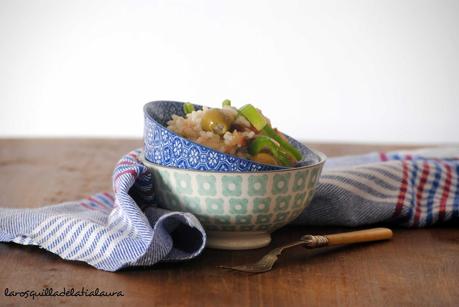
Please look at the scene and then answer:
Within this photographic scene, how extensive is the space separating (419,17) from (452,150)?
2.30 metres

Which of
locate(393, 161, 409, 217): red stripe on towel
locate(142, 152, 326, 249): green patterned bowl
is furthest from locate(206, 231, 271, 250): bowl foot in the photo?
locate(393, 161, 409, 217): red stripe on towel

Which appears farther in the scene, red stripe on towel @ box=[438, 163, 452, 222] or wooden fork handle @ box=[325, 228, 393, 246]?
red stripe on towel @ box=[438, 163, 452, 222]

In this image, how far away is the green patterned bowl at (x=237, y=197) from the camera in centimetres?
81

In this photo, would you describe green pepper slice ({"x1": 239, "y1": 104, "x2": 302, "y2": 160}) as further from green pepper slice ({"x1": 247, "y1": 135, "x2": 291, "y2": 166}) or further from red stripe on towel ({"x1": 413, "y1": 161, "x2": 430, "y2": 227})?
red stripe on towel ({"x1": 413, "y1": 161, "x2": 430, "y2": 227})

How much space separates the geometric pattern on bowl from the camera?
81 cm

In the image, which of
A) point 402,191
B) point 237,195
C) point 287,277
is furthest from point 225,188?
point 402,191

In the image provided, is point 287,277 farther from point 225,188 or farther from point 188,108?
point 188,108

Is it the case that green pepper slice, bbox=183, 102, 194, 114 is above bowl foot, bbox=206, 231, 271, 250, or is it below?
above

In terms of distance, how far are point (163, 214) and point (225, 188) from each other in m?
0.10

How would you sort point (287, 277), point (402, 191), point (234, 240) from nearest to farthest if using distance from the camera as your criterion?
point (287, 277) → point (234, 240) → point (402, 191)

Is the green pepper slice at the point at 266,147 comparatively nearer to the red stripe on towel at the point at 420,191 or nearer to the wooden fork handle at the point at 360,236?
the wooden fork handle at the point at 360,236

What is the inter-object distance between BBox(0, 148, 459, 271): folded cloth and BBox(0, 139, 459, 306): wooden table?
0.02m

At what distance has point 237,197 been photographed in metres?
0.82

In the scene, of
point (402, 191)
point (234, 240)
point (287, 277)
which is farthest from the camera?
point (402, 191)
